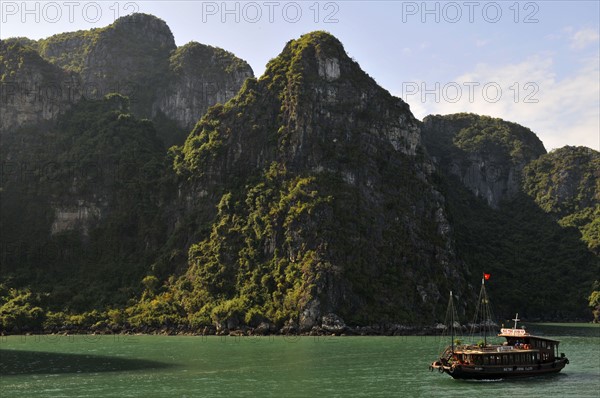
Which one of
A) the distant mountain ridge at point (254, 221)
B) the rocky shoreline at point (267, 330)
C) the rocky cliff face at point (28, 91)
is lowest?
the rocky shoreline at point (267, 330)

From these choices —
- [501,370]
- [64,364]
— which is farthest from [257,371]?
[501,370]

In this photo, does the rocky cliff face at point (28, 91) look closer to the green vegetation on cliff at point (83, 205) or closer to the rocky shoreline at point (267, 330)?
the green vegetation on cliff at point (83, 205)

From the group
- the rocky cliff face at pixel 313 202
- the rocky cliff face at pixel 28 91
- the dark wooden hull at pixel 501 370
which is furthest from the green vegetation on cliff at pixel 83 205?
the dark wooden hull at pixel 501 370

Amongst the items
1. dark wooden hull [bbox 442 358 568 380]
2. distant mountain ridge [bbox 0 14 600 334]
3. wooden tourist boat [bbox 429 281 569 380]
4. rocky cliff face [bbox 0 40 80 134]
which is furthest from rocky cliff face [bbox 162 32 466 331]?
dark wooden hull [bbox 442 358 568 380]

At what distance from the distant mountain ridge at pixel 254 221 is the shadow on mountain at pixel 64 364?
4147 centimetres

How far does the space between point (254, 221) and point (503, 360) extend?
85.6 metres

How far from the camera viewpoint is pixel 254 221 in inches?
5733

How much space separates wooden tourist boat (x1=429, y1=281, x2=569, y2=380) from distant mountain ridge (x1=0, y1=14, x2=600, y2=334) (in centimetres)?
5180

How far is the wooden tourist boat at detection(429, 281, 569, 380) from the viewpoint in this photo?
64.3m

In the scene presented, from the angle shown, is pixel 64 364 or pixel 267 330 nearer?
pixel 64 364

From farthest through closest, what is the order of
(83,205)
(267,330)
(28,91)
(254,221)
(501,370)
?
(28,91), (83,205), (254,221), (267,330), (501,370)

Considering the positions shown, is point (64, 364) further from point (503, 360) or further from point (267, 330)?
point (267, 330)

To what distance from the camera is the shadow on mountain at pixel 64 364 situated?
6994 centimetres

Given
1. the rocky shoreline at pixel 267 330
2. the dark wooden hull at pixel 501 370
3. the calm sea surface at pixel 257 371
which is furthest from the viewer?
the rocky shoreline at pixel 267 330
